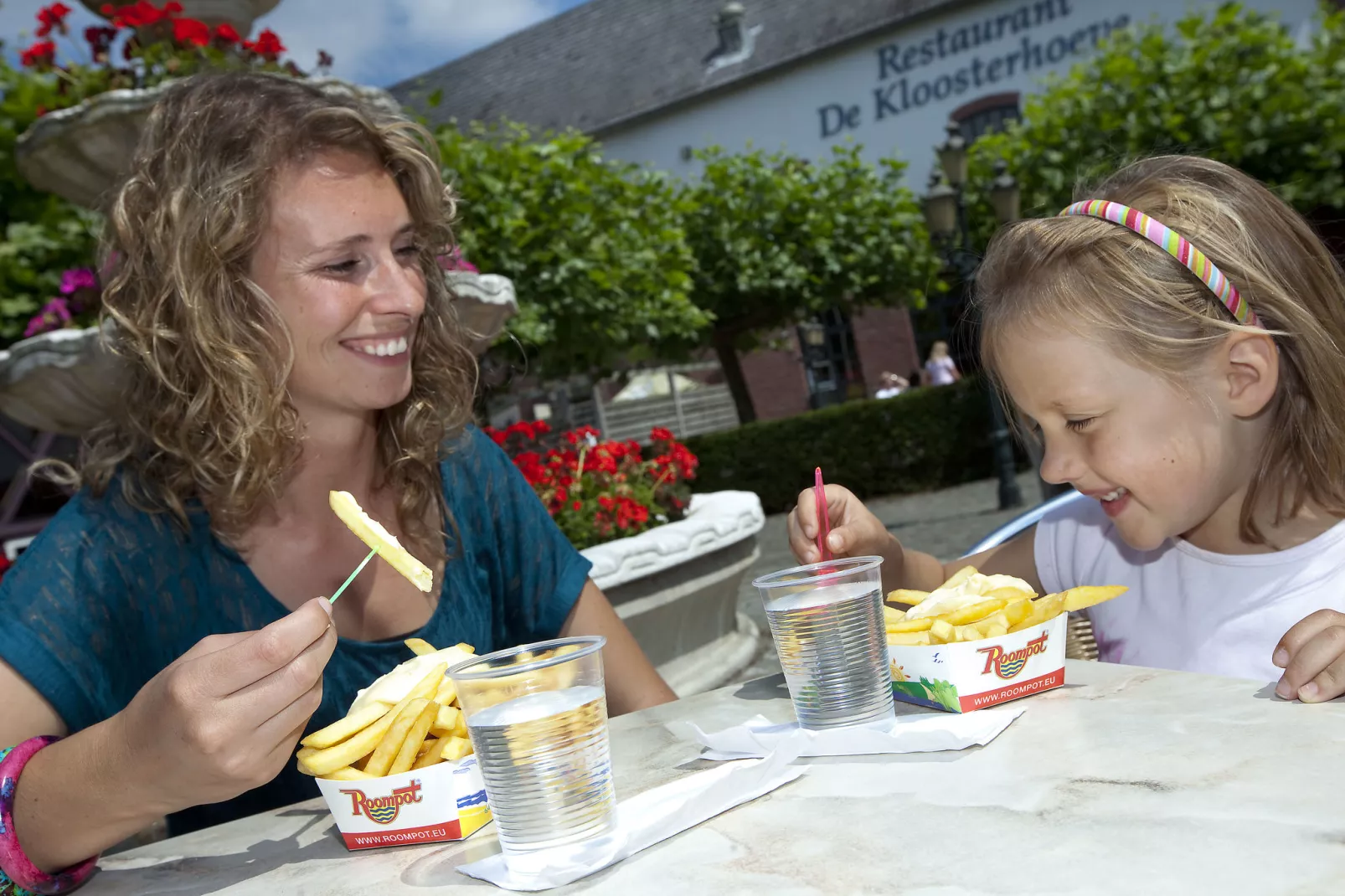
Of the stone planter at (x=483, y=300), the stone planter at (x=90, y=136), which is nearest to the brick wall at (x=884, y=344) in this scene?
the stone planter at (x=483, y=300)

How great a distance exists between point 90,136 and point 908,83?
74.2ft

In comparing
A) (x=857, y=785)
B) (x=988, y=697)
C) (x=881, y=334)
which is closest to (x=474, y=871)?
(x=857, y=785)

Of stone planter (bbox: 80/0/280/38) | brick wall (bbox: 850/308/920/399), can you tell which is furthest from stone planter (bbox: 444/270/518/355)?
brick wall (bbox: 850/308/920/399)

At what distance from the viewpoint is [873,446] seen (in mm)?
15953

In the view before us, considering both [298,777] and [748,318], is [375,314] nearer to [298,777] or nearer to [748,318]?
[298,777]

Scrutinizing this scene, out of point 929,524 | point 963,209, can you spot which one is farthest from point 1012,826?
point 963,209

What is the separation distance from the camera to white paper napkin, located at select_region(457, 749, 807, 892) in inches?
40.8

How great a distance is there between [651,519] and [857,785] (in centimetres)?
449

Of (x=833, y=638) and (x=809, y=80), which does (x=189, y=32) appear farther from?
(x=809, y=80)

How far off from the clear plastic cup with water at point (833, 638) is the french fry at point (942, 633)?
0.21 feet

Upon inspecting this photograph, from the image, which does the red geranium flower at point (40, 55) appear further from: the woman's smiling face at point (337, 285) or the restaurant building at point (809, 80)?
the restaurant building at point (809, 80)

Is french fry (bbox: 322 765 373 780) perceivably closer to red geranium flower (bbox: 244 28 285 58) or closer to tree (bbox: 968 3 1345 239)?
red geranium flower (bbox: 244 28 285 58)

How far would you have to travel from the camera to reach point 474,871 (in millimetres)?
1082

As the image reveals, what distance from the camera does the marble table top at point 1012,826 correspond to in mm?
875
